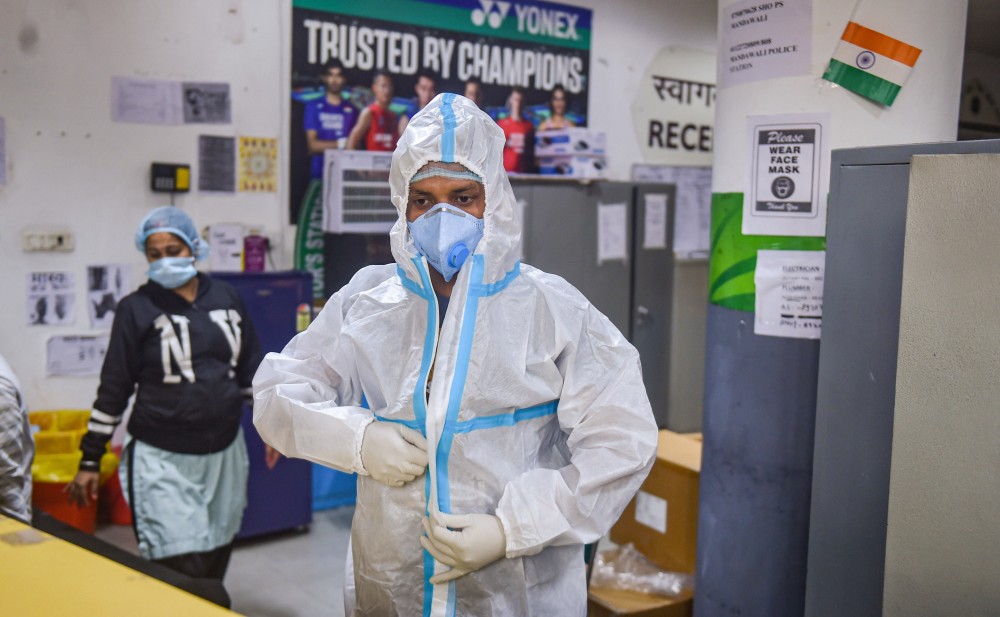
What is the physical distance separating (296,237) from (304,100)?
0.65 meters

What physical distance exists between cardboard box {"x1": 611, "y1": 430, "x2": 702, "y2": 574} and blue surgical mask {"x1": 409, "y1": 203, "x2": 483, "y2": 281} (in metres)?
1.30

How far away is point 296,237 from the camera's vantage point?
4383 millimetres

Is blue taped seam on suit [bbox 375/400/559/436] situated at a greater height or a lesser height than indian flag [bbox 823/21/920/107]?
lesser

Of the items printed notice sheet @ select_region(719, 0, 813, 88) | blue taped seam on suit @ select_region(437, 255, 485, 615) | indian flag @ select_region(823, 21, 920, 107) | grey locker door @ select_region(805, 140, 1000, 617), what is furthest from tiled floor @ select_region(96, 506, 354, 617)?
indian flag @ select_region(823, 21, 920, 107)

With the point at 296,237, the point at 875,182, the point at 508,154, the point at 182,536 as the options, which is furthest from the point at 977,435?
the point at 508,154

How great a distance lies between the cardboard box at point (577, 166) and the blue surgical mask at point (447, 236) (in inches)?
127

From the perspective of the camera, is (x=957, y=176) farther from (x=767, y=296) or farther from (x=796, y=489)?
(x=796, y=489)

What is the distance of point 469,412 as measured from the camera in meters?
1.59

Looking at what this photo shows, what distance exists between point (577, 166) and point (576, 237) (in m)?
0.38

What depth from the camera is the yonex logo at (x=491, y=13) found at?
195 inches

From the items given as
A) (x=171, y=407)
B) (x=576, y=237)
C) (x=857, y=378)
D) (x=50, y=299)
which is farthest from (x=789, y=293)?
(x=50, y=299)

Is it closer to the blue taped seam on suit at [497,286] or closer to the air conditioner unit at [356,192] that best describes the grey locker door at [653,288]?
the air conditioner unit at [356,192]

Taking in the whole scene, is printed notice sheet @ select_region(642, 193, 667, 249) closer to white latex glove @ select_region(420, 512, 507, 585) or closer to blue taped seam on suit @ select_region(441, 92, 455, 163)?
blue taped seam on suit @ select_region(441, 92, 455, 163)

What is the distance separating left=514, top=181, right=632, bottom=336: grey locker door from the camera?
4.59 m
